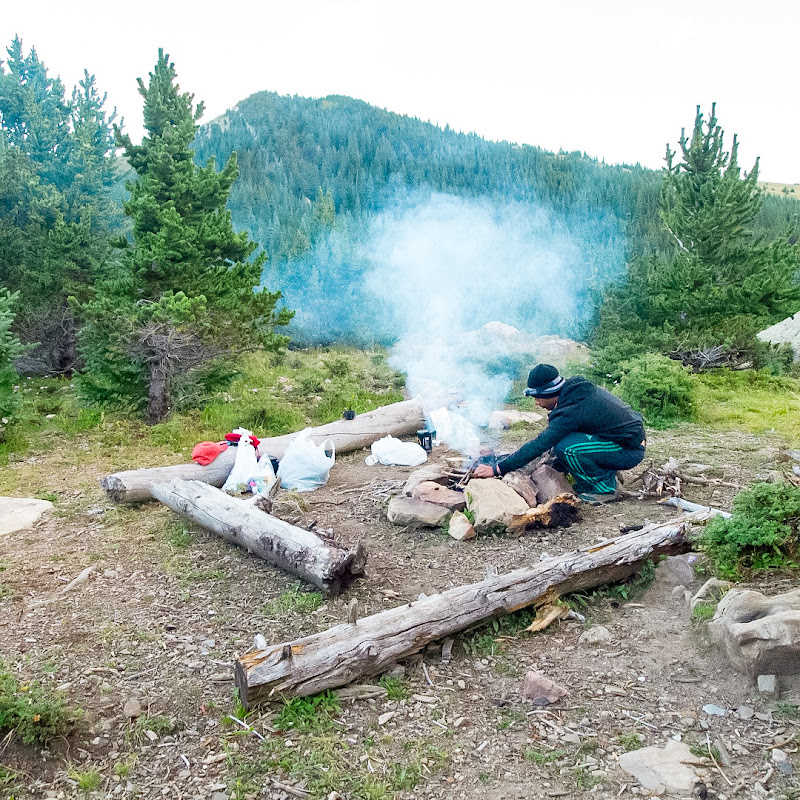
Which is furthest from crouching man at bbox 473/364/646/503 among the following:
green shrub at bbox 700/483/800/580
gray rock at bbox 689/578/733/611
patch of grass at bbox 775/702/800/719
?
patch of grass at bbox 775/702/800/719

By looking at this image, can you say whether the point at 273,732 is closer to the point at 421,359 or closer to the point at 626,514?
the point at 626,514

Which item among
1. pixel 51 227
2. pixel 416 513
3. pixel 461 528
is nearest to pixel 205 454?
pixel 416 513

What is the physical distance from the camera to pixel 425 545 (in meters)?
5.41

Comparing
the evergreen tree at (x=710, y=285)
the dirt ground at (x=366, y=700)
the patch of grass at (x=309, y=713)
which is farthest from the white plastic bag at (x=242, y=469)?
the evergreen tree at (x=710, y=285)

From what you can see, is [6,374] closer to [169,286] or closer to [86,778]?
[169,286]

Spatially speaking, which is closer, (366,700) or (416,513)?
(366,700)

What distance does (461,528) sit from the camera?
5473 mm

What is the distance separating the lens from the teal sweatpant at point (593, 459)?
6031 millimetres

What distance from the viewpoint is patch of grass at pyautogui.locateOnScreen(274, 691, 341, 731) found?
3057 mm

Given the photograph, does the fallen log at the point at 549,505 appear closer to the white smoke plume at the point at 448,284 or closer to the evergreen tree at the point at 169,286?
the evergreen tree at the point at 169,286

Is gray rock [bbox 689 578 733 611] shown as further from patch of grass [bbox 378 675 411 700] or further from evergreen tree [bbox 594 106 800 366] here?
evergreen tree [bbox 594 106 800 366]

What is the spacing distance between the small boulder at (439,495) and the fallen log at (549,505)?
51cm

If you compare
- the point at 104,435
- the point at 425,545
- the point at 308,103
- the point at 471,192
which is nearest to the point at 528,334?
the point at 104,435

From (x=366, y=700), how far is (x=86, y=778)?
130 centimetres
